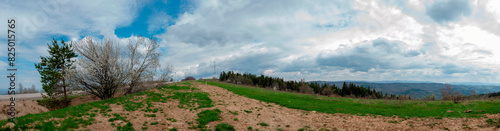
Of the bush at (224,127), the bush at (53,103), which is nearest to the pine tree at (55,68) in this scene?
the bush at (53,103)

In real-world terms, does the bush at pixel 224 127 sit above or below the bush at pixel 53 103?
below

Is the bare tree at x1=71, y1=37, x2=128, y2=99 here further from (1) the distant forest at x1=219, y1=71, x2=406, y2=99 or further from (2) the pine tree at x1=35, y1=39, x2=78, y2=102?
(1) the distant forest at x1=219, y1=71, x2=406, y2=99

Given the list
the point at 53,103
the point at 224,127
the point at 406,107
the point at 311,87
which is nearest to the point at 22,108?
the point at 53,103

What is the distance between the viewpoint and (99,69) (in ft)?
51.3

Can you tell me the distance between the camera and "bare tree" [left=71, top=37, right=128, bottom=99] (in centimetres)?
1530

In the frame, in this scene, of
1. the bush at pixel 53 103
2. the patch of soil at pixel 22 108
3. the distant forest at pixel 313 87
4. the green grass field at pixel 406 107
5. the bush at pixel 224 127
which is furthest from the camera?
the distant forest at pixel 313 87

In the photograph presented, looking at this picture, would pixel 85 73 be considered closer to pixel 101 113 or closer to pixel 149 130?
pixel 101 113

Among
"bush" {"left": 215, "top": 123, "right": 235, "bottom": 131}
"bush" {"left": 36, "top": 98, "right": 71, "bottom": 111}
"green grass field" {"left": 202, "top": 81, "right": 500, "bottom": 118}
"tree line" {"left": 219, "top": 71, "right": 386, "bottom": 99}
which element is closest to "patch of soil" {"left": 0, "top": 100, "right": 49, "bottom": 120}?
"bush" {"left": 36, "top": 98, "right": 71, "bottom": 111}

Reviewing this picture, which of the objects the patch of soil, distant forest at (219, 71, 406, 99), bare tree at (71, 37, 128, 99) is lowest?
distant forest at (219, 71, 406, 99)

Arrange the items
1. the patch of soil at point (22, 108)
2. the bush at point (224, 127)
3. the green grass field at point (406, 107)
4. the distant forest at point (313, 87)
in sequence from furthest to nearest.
A: the distant forest at point (313, 87) < the green grass field at point (406, 107) < the patch of soil at point (22, 108) < the bush at point (224, 127)

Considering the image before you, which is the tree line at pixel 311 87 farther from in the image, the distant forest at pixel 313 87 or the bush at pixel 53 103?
the bush at pixel 53 103

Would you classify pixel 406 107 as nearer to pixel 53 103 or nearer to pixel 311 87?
pixel 53 103

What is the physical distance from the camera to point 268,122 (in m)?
12.3

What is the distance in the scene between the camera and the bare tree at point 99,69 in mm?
15305
